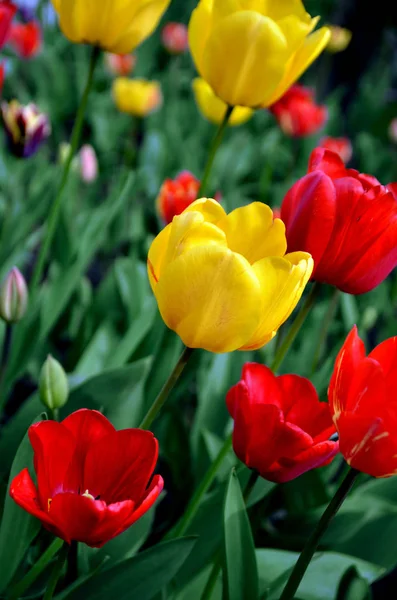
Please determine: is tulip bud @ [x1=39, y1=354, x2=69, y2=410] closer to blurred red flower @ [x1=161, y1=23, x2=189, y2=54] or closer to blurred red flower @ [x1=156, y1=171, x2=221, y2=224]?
blurred red flower @ [x1=156, y1=171, x2=221, y2=224]

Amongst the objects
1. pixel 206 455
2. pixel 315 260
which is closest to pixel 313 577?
pixel 206 455

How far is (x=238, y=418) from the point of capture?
54 centimetres

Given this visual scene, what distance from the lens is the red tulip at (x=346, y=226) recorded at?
1.84 ft

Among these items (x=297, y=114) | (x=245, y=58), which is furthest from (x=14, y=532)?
(x=297, y=114)

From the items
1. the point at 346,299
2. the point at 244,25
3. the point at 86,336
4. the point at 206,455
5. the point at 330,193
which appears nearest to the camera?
the point at 330,193

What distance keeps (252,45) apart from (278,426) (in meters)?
0.41

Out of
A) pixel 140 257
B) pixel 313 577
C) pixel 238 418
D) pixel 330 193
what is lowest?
pixel 140 257

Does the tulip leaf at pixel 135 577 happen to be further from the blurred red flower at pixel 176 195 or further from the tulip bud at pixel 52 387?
the blurred red flower at pixel 176 195

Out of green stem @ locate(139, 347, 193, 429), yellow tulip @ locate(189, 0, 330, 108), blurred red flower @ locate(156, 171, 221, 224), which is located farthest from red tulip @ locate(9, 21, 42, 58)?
green stem @ locate(139, 347, 193, 429)

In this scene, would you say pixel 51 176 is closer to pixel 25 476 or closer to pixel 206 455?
pixel 206 455

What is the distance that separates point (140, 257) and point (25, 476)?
113 centimetres

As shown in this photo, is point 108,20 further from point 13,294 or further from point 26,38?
point 26,38

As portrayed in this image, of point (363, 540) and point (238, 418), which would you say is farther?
point (363, 540)

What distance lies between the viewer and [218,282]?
1.59 feet
